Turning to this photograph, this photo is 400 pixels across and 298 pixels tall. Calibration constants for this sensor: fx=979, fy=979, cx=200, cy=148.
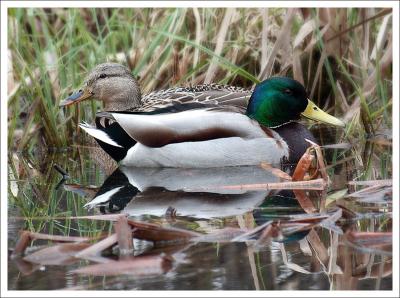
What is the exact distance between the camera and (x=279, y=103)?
7254 mm

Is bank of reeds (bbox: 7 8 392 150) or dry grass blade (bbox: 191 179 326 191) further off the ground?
bank of reeds (bbox: 7 8 392 150)

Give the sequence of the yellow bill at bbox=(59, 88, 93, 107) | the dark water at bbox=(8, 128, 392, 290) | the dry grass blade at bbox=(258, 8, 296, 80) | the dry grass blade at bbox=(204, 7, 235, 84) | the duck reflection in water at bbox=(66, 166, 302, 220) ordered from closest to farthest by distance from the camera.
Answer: the dark water at bbox=(8, 128, 392, 290) < the duck reflection in water at bbox=(66, 166, 302, 220) < the yellow bill at bbox=(59, 88, 93, 107) < the dry grass blade at bbox=(258, 8, 296, 80) < the dry grass blade at bbox=(204, 7, 235, 84)

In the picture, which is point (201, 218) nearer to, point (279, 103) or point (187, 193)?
point (187, 193)

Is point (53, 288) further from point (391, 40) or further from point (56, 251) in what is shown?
point (391, 40)

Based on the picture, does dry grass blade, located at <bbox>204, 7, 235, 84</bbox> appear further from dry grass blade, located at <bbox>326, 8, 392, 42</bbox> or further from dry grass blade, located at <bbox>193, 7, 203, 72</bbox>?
dry grass blade, located at <bbox>326, 8, 392, 42</bbox>

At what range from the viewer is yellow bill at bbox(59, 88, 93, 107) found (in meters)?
7.69

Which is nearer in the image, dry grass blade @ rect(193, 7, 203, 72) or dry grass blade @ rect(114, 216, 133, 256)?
dry grass blade @ rect(114, 216, 133, 256)

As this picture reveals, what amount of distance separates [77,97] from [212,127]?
4.55 ft

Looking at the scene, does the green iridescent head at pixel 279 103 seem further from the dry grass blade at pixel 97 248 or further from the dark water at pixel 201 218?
the dry grass blade at pixel 97 248

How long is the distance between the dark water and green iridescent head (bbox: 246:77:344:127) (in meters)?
0.38

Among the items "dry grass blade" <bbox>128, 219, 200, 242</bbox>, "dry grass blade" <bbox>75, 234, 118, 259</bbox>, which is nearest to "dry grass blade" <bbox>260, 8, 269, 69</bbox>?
"dry grass blade" <bbox>128, 219, 200, 242</bbox>

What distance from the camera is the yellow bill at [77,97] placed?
7.69m

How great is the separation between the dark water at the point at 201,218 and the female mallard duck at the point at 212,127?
0.15m

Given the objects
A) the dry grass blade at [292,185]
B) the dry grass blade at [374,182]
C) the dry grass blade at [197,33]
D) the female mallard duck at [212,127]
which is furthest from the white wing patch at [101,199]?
the dry grass blade at [197,33]
